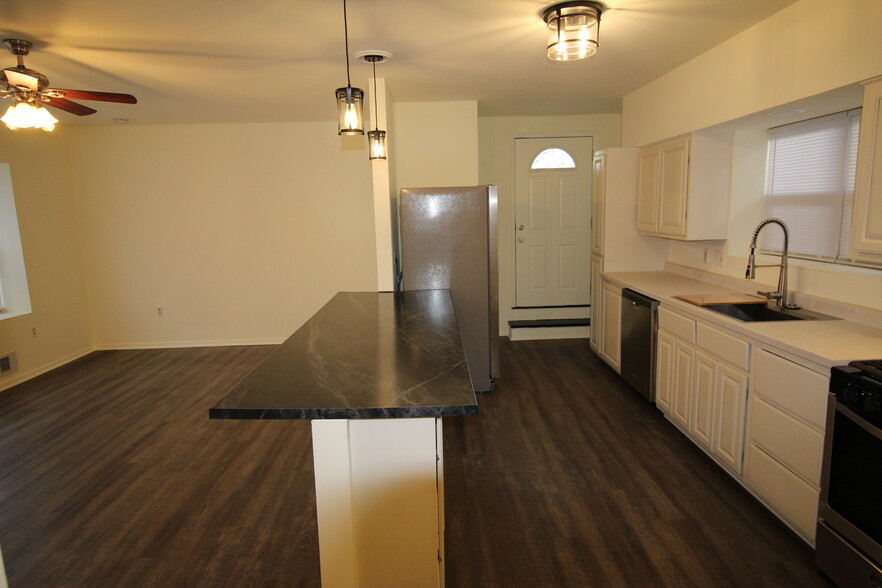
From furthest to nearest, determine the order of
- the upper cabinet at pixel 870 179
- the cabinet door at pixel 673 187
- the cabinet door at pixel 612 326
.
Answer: the cabinet door at pixel 612 326 < the cabinet door at pixel 673 187 < the upper cabinet at pixel 870 179

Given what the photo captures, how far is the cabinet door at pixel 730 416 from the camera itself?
105 inches

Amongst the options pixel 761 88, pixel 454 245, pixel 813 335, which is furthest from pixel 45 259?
pixel 813 335

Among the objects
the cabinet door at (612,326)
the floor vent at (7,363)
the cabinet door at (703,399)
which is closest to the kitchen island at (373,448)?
the cabinet door at (703,399)

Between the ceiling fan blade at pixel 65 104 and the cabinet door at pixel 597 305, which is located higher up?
the ceiling fan blade at pixel 65 104

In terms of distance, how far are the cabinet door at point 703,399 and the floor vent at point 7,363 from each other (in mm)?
5468

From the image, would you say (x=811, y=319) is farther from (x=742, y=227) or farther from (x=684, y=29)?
(x=684, y=29)

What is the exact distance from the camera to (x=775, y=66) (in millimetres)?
2764

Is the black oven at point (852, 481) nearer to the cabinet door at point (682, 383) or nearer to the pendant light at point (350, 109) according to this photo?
the cabinet door at point (682, 383)

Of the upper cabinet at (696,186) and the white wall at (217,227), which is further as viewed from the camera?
the white wall at (217,227)

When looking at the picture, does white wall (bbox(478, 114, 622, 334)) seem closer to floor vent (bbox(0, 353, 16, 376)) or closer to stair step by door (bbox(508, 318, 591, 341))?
stair step by door (bbox(508, 318, 591, 341))

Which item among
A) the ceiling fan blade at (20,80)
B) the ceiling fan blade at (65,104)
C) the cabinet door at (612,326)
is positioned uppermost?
the ceiling fan blade at (20,80)

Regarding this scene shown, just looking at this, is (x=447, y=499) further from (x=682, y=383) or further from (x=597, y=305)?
(x=597, y=305)

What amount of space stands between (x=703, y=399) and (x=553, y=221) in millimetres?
3305

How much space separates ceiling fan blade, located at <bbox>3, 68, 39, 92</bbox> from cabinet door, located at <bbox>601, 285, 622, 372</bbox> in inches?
154
